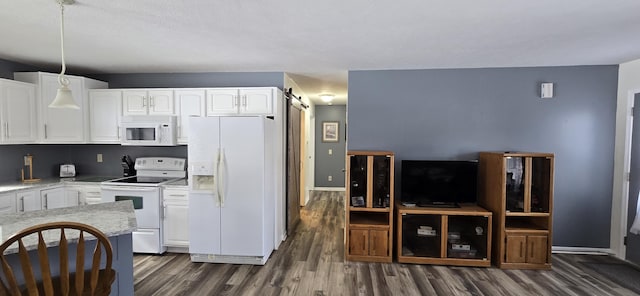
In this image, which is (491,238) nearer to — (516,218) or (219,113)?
(516,218)

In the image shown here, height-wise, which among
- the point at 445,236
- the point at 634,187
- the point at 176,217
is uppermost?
the point at 634,187

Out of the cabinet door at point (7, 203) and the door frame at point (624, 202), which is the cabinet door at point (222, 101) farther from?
the door frame at point (624, 202)

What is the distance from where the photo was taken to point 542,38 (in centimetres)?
257

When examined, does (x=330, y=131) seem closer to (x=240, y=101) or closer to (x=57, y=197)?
(x=240, y=101)

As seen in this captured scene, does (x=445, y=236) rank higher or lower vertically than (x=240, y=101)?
lower

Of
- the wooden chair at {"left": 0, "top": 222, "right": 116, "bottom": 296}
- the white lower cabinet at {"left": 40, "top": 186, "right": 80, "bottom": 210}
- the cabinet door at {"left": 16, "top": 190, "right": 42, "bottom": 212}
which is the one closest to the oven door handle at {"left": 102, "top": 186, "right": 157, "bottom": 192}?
the white lower cabinet at {"left": 40, "top": 186, "right": 80, "bottom": 210}

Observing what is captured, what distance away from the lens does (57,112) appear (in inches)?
143

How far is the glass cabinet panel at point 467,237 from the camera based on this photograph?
328 cm

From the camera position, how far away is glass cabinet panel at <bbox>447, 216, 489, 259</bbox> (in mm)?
3281

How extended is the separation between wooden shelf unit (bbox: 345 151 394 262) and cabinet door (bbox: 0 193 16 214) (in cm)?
354

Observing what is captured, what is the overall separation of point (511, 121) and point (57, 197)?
562cm

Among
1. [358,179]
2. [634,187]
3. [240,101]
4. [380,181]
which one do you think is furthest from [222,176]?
[634,187]

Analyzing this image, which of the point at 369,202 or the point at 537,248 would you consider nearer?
the point at 537,248

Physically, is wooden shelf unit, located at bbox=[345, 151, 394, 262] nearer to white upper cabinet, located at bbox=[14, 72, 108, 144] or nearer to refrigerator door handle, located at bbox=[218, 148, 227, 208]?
refrigerator door handle, located at bbox=[218, 148, 227, 208]
